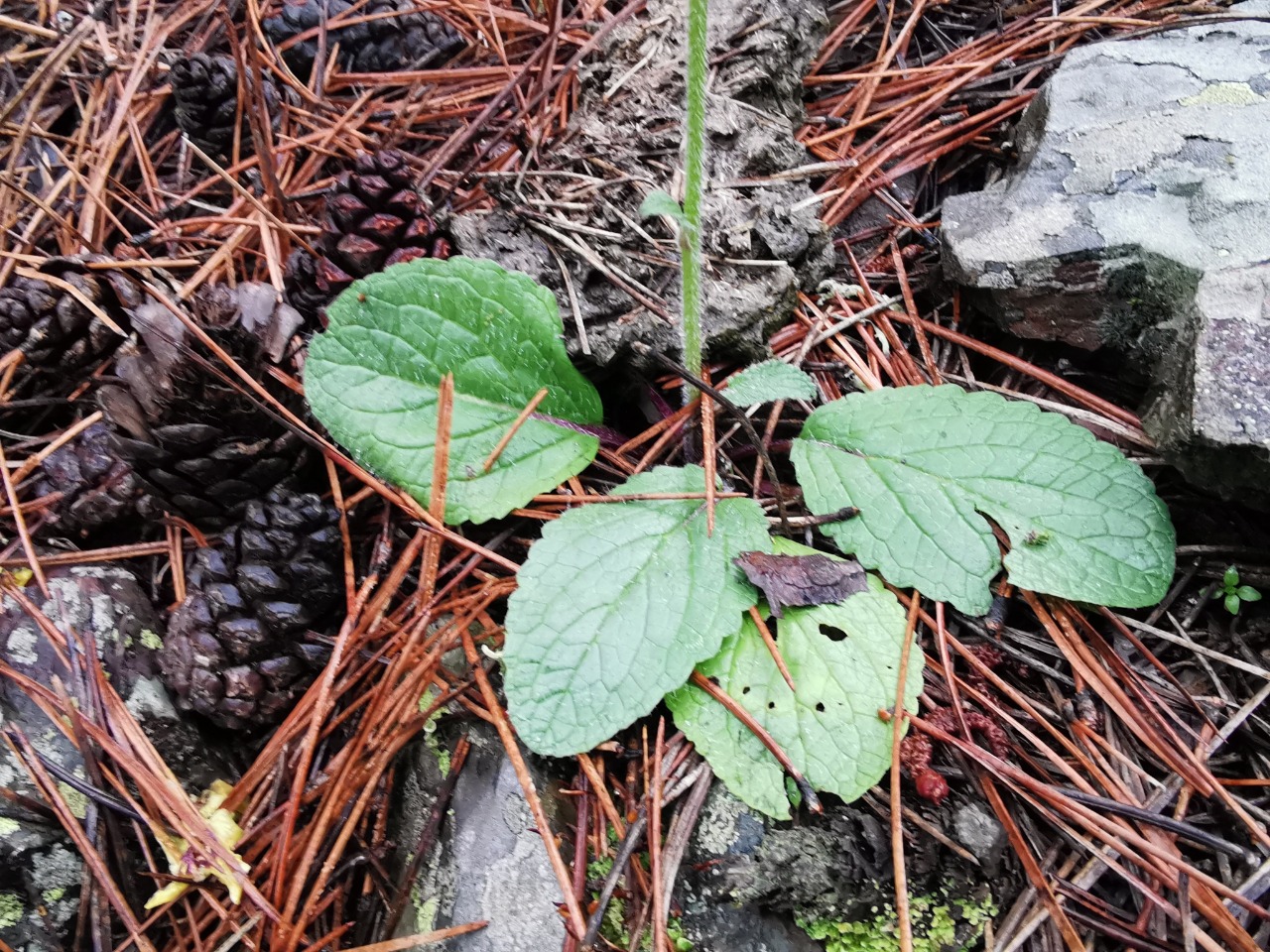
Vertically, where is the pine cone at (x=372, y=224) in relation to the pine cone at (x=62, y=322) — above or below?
above

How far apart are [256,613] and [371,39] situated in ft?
5.48

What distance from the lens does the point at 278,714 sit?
4.73 ft

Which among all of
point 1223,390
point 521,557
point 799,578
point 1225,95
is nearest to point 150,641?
point 521,557

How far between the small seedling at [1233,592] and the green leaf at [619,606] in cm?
79

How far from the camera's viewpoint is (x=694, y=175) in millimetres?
1340

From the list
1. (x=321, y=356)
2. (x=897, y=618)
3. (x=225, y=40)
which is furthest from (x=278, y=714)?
(x=225, y=40)

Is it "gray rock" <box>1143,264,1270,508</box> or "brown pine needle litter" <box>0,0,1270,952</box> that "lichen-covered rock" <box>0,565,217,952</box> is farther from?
"gray rock" <box>1143,264,1270,508</box>

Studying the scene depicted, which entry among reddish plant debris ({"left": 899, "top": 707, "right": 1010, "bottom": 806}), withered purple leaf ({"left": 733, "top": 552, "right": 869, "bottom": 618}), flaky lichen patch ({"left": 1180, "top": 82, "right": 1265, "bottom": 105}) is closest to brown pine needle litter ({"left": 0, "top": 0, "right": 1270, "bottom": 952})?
reddish plant debris ({"left": 899, "top": 707, "right": 1010, "bottom": 806})

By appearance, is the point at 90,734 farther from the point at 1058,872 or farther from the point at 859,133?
the point at 859,133

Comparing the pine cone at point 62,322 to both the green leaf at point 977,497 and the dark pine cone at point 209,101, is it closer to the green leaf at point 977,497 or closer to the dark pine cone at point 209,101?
the dark pine cone at point 209,101

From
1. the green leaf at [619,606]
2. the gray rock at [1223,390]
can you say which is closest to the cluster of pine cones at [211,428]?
the green leaf at [619,606]

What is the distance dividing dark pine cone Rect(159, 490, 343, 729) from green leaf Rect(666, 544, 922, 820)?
71 centimetres

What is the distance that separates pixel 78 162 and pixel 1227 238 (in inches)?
103

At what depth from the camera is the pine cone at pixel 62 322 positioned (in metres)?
1.70
